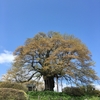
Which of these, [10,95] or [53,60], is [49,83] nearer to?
[53,60]

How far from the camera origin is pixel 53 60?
25.0m

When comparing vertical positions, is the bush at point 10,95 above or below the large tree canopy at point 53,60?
below

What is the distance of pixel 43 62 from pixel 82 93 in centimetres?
710

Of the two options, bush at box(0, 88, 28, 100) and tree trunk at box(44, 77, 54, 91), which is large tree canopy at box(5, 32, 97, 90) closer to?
tree trunk at box(44, 77, 54, 91)

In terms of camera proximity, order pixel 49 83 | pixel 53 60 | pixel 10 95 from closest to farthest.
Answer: pixel 10 95, pixel 53 60, pixel 49 83

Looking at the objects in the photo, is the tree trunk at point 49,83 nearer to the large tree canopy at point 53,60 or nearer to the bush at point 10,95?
the large tree canopy at point 53,60

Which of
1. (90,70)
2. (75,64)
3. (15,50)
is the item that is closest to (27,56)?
(15,50)

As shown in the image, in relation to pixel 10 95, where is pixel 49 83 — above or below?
above

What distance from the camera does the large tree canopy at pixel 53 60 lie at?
83.0 feet

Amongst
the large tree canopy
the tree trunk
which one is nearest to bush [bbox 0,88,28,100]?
the large tree canopy

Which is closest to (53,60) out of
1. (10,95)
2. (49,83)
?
(49,83)

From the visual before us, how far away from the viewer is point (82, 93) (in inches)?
1032

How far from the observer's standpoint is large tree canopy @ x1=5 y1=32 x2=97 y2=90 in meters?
25.3

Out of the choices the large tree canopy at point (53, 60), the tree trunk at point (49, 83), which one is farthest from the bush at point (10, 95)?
the tree trunk at point (49, 83)
